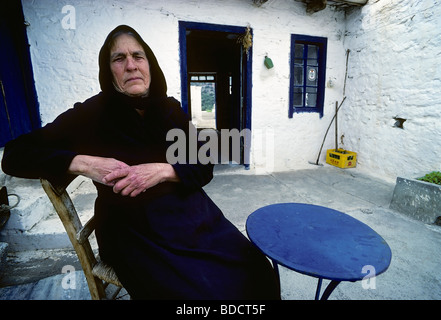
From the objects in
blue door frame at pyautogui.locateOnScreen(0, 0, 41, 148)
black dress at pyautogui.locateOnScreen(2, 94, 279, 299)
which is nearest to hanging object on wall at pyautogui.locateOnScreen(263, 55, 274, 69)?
black dress at pyautogui.locateOnScreen(2, 94, 279, 299)

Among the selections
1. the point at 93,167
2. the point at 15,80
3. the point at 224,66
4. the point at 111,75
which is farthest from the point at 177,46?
the point at 224,66

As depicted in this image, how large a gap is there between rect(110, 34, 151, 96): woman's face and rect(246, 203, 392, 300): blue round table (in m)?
1.14

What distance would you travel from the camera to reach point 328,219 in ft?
4.91

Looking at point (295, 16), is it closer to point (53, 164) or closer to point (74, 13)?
point (74, 13)

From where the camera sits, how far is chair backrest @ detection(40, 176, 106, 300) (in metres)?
1.17

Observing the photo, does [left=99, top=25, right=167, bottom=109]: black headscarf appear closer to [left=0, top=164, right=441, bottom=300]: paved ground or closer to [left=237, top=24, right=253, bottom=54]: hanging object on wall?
[left=0, top=164, right=441, bottom=300]: paved ground

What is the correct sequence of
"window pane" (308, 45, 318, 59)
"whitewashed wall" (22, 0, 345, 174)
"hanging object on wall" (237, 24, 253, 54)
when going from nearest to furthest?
"whitewashed wall" (22, 0, 345, 174) → "hanging object on wall" (237, 24, 253, 54) → "window pane" (308, 45, 318, 59)

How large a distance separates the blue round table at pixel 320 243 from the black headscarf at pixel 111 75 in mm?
1055

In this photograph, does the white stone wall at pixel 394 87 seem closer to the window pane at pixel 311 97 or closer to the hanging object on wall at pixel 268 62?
the window pane at pixel 311 97

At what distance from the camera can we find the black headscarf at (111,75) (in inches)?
57.8

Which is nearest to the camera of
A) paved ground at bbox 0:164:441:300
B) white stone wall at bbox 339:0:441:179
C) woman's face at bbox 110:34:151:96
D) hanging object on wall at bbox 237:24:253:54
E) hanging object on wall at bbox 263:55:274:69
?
woman's face at bbox 110:34:151:96

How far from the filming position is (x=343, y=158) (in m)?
5.31
